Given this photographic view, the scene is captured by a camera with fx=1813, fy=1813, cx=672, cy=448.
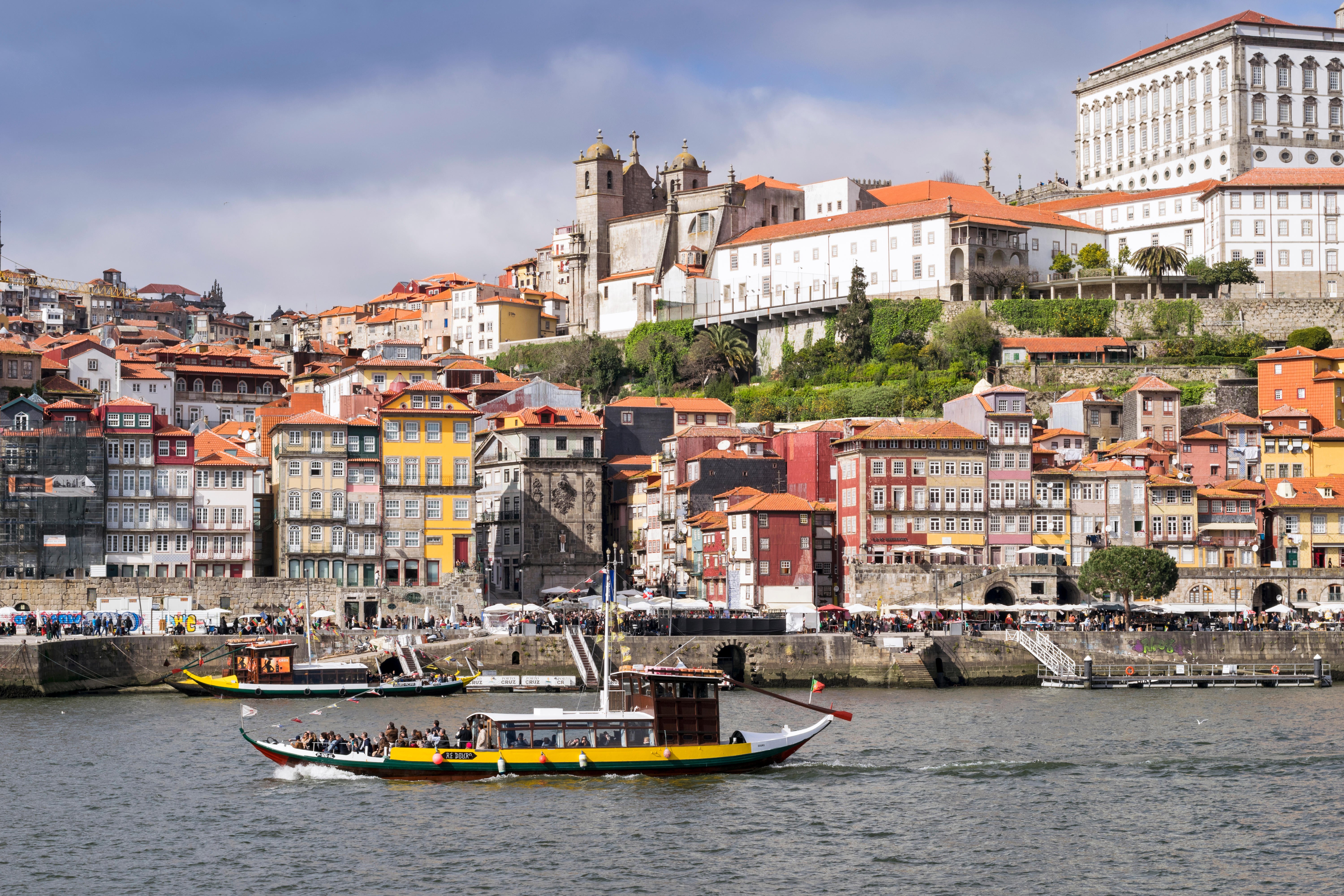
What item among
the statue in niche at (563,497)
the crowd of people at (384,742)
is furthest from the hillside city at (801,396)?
the crowd of people at (384,742)

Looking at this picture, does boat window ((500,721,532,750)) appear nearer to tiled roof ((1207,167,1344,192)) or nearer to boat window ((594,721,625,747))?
boat window ((594,721,625,747))

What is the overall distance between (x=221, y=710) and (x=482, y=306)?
82.1 meters

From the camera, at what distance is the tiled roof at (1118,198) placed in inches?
4870

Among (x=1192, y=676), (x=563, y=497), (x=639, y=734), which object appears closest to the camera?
(x=639, y=734)

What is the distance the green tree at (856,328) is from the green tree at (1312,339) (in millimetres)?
25195

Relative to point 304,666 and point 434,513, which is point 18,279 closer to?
point 434,513

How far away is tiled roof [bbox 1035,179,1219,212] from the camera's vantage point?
406ft

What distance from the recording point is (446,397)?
82375 mm

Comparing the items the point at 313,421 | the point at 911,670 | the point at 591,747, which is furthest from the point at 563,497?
the point at 591,747

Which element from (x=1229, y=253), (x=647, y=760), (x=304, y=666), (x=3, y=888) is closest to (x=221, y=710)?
(x=304, y=666)

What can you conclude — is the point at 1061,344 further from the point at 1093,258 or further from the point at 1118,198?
the point at 1118,198

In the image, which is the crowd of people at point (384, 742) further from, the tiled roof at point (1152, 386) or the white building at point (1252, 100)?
the white building at point (1252, 100)

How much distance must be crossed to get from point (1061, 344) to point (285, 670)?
59.4 m

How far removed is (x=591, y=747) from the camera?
45531 mm
